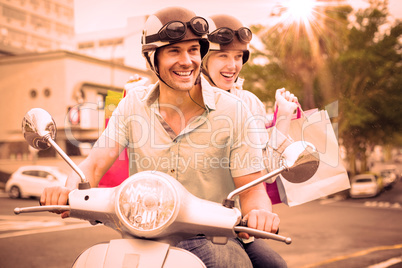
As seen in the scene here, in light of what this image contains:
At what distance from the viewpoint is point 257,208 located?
1444mm

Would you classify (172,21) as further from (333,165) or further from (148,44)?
(333,165)

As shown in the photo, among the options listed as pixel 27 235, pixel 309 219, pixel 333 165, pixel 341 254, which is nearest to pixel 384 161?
pixel 309 219

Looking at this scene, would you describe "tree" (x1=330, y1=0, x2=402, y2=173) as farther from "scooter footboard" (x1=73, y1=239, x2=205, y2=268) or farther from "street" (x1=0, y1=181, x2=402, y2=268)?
"scooter footboard" (x1=73, y1=239, x2=205, y2=268)

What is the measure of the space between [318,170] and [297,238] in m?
7.90

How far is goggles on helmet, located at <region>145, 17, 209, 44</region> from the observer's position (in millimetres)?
1438

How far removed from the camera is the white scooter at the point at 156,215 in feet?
3.69

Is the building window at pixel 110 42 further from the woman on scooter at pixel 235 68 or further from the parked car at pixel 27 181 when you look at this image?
the parked car at pixel 27 181

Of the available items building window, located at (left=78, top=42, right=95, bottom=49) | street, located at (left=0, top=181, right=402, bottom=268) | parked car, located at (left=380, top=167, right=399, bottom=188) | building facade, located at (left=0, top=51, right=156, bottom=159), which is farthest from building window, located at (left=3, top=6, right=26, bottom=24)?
parked car, located at (left=380, top=167, right=399, bottom=188)

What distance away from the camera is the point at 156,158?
1.58 meters

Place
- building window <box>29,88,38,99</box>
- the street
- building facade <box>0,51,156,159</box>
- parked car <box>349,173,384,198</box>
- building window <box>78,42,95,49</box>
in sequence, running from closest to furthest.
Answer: building window <box>78,42,95,49</box> < building facade <box>0,51,156,159</box> < the street < building window <box>29,88,38,99</box> < parked car <box>349,173,384,198</box>

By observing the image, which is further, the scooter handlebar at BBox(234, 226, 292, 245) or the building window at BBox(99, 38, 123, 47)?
the building window at BBox(99, 38, 123, 47)

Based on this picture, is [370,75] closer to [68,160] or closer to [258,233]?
[258,233]

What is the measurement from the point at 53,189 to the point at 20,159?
10890 mm

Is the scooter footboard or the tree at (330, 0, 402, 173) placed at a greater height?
the tree at (330, 0, 402, 173)
